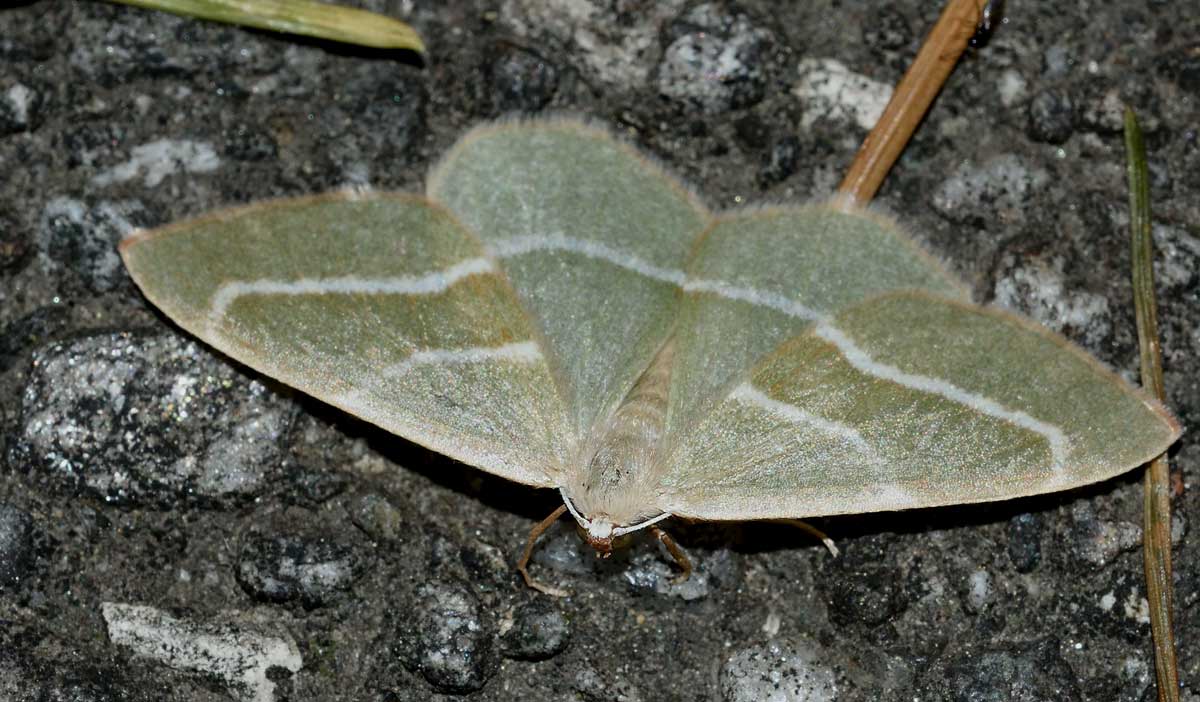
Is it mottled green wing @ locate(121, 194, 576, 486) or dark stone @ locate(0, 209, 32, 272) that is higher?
mottled green wing @ locate(121, 194, 576, 486)

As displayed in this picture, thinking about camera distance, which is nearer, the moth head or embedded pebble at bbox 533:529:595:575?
the moth head

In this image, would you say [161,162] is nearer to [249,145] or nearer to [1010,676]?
[249,145]

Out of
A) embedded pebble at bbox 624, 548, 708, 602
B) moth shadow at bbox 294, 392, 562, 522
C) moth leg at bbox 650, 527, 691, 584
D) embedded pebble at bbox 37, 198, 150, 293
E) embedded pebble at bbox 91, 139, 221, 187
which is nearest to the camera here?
moth leg at bbox 650, 527, 691, 584

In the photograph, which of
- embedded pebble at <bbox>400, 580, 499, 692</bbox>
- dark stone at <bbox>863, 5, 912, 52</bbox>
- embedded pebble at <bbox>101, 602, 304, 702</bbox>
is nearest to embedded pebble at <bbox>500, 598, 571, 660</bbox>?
embedded pebble at <bbox>400, 580, 499, 692</bbox>

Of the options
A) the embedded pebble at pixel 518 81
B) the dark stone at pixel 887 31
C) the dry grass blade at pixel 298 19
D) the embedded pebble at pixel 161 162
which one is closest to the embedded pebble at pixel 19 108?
the embedded pebble at pixel 161 162

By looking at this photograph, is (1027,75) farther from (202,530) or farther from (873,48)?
(202,530)

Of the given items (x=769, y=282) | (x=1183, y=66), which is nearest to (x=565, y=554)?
(x=769, y=282)

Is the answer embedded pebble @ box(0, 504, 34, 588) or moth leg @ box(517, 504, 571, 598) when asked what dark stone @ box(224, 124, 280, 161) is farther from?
moth leg @ box(517, 504, 571, 598)

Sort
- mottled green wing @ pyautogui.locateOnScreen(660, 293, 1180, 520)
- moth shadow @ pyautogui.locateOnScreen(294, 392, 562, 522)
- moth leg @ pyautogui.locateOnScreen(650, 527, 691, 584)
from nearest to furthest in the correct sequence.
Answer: mottled green wing @ pyautogui.locateOnScreen(660, 293, 1180, 520)
moth leg @ pyautogui.locateOnScreen(650, 527, 691, 584)
moth shadow @ pyautogui.locateOnScreen(294, 392, 562, 522)

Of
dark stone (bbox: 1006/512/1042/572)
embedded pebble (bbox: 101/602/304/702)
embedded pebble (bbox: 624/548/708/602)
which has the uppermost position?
dark stone (bbox: 1006/512/1042/572)
